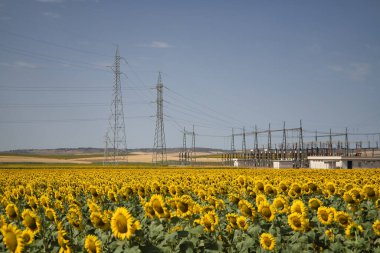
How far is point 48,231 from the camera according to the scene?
6.42 metres

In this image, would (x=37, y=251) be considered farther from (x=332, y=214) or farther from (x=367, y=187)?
(x=367, y=187)

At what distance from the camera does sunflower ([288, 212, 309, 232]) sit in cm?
591

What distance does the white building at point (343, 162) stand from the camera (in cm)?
5962

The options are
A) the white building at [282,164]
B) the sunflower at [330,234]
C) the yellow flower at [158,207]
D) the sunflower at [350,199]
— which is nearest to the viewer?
the yellow flower at [158,207]

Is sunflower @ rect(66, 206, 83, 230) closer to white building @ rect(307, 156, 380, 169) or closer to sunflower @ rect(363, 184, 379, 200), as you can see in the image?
sunflower @ rect(363, 184, 379, 200)

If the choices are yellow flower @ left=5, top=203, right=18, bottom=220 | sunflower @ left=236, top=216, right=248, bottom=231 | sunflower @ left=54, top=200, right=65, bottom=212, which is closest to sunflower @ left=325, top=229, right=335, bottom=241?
sunflower @ left=236, top=216, right=248, bottom=231

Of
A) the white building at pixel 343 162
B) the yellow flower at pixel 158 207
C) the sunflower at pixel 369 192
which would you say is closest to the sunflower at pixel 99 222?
the yellow flower at pixel 158 207

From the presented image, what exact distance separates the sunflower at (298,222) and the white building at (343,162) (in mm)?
56708

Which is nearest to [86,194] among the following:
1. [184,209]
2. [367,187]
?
[184,209]

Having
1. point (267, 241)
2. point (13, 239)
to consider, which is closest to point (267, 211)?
point (267, 241)

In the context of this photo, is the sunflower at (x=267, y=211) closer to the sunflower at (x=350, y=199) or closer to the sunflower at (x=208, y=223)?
the sunflower at (x=208, y=223)

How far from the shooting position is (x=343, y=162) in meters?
59.6

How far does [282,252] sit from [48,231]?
11.6 ft

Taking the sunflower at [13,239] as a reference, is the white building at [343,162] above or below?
below
